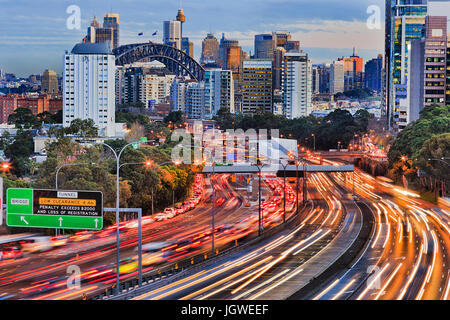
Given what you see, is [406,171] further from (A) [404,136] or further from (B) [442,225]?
(B) [442,225]

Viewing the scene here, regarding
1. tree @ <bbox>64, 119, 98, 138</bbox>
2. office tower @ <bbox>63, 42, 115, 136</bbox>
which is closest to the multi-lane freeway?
tree @ <bbox>64, 119, 98, 138</bbox>

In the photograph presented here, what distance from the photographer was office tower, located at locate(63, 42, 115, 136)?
92438 millimetres

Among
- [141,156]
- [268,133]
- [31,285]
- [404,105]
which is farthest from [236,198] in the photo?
[268,133]

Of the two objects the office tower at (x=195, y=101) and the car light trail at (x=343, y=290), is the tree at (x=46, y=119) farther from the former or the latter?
the car light trail at (x=343, y=290)

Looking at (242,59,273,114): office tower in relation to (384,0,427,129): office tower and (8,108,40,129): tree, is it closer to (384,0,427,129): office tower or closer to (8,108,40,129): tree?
(384,0,427,129): office tower

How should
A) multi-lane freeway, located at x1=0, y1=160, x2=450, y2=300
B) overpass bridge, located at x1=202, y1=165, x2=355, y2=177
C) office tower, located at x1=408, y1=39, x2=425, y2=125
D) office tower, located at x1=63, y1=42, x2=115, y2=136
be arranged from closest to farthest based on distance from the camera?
multi-lane freeway, located at x1=0, y1=160, x2=450, y2=300
overpass bridge, located at x1=202, y1=165, x2=355, y2=177
office tower, located at x1=63, y1=42, x2=115, y2=136
office tower, located at x1=408, y1=39, x2=425, y2=125

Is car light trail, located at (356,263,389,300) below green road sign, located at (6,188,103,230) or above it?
below

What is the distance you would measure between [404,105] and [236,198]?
157 ft

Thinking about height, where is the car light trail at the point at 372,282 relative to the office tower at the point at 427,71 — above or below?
below

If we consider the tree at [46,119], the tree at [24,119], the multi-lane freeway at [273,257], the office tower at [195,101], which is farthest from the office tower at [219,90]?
the multi-lane freeway at [273,257]

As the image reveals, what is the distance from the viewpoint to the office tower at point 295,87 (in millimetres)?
171850

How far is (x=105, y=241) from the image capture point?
116ft

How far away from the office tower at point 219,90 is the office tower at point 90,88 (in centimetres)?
8135

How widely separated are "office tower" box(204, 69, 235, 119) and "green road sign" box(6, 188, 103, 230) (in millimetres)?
Result: 151685
